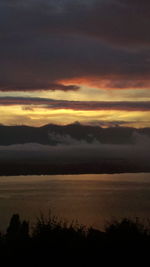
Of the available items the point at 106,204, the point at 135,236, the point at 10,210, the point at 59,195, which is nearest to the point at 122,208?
the point at 106,204

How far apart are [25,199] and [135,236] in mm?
113616

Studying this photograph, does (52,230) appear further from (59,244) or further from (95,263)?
(95,263)

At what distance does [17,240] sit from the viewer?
44.5 ft

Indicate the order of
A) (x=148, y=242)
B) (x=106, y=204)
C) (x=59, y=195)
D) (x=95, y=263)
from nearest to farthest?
(x=95, y=263)
(x=148, y=242)
(x=106, y=204)
(x=59, y=195)

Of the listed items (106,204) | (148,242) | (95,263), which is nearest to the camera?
(95,263)

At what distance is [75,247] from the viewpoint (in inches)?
501

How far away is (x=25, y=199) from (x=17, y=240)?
113 m

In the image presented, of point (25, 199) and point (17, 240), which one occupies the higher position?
point (17, 240)

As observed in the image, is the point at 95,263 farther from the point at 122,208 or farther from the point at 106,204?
the point at 106,204

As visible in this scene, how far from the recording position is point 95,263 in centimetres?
1220

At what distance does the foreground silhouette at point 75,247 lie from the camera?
12.3m

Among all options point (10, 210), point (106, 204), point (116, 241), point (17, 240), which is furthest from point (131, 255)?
point (106, 204)

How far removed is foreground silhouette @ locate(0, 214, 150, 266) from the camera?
12258 mm

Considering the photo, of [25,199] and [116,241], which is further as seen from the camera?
[25,199]
